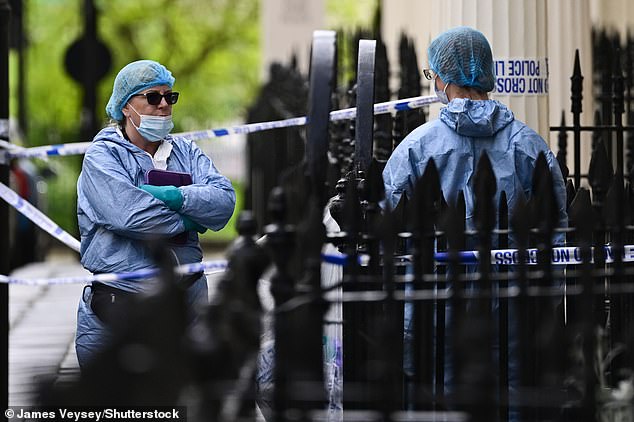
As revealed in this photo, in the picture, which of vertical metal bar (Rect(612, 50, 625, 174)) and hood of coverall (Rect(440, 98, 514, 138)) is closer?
hood of coverall (Rect(440, 98, 514, 138))

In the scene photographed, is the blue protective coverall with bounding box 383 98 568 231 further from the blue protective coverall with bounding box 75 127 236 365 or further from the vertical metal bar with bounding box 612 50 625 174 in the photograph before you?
the vertical metal bar with bounding box 612 50 625 174

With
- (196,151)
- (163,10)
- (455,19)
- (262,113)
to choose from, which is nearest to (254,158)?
(262,113)

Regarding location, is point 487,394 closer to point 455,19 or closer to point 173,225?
point 173,225

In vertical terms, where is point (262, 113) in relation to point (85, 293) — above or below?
above

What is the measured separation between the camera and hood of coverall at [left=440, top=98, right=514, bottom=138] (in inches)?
204

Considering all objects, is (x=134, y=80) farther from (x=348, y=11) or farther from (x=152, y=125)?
(x=348, y=11)

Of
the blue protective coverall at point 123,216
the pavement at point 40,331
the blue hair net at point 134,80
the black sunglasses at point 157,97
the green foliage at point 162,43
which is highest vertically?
the green foliage at point 162,43

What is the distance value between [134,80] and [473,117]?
1.35 m

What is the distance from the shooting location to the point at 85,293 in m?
5.65

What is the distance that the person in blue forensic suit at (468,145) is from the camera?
5191 mm

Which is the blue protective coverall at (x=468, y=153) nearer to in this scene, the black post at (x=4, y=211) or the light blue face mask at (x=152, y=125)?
the light blue face mask at (x=152, y=125)

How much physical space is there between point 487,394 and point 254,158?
14.2m

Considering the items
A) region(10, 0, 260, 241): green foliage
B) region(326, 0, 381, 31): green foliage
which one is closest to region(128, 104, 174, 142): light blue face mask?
region(10, 0, 260, 241): green foliage

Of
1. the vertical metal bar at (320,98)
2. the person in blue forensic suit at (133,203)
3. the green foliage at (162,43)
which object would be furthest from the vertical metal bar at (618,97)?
the green foliage at (162,43)
